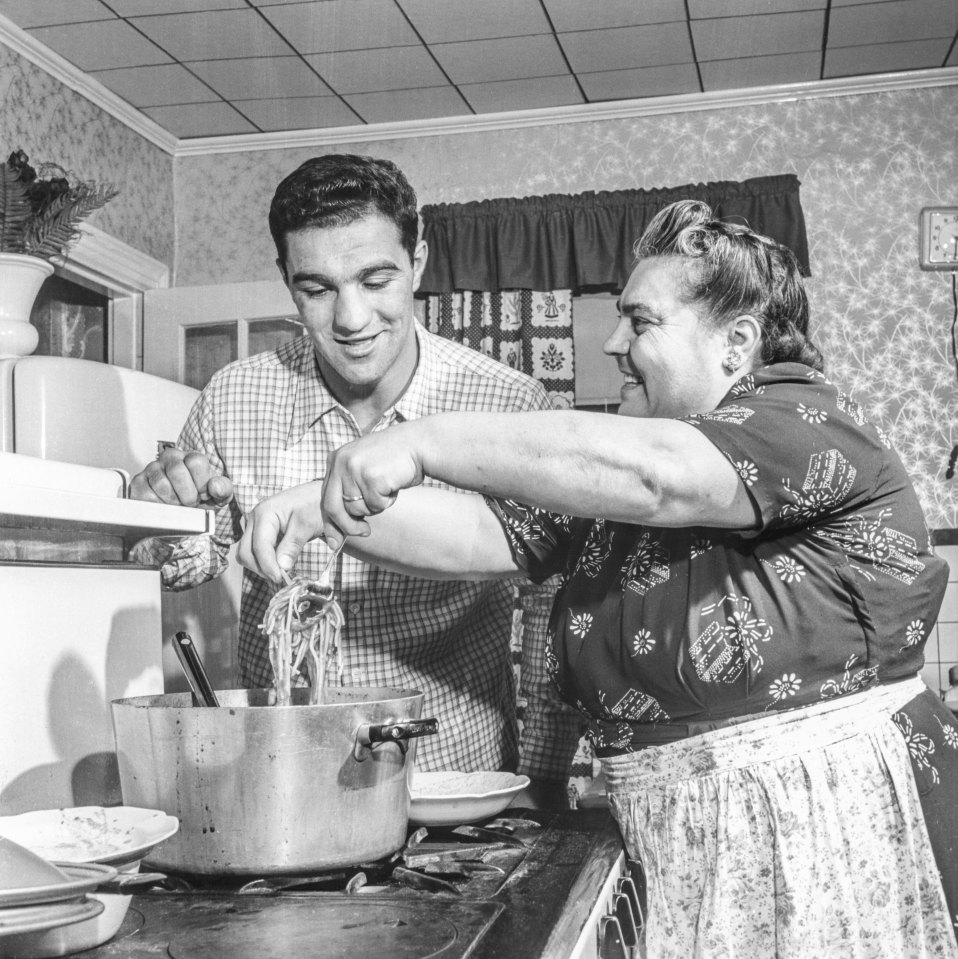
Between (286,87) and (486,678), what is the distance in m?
2.73

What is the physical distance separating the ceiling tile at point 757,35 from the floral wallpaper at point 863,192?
0.37 meters

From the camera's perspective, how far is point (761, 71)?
382 centimetres

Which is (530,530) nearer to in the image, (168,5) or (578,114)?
(168,5)

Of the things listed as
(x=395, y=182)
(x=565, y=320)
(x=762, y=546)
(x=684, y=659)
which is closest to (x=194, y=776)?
(x=684, y=659)

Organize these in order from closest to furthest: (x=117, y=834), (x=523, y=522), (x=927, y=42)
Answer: (x=117, y=834), (x=523, y=522), (x=927, y=42)

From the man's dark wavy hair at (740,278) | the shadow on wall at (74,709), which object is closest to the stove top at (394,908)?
the shadow on wall at (74,709)

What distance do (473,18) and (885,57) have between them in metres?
1.40

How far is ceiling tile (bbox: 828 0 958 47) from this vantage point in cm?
334

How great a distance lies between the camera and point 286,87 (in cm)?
384

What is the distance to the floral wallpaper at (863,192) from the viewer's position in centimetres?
388

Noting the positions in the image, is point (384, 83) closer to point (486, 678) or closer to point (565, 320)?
point (565, 320)

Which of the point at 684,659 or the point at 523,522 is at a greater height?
the point at 523,522

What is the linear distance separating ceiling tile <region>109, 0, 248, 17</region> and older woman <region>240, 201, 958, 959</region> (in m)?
2.42

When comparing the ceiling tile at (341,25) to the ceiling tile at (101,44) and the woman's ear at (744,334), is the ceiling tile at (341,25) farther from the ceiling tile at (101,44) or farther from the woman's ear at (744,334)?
the woman's ear at (744,334)
